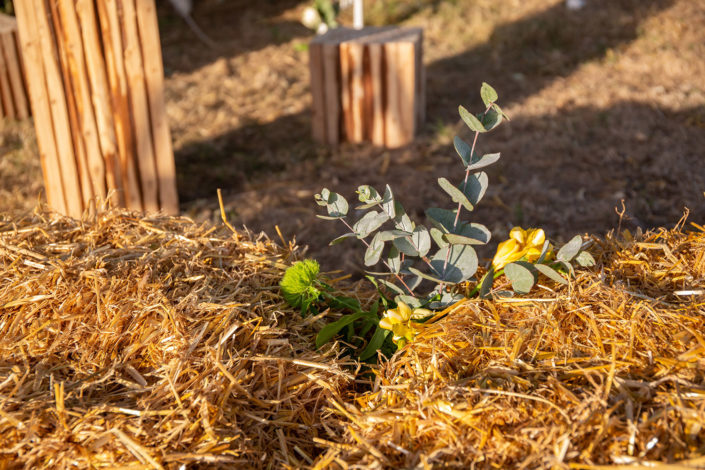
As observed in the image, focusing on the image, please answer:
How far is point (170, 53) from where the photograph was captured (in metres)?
5.88

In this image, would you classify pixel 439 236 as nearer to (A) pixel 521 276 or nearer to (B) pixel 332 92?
(A) pixel 521 276

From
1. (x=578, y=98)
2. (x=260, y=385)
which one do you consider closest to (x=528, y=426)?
(x=260, y=385)

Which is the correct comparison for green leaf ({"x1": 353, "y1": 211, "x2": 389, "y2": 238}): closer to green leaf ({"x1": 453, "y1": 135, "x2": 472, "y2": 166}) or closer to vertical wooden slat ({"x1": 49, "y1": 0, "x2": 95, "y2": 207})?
green leaf ({"x1": 453, "y1": 135, "x2": 472, "y2": 166})

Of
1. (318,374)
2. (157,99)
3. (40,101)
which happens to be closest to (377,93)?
(157,99)

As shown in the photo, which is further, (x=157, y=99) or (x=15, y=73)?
(x=15, y=73)

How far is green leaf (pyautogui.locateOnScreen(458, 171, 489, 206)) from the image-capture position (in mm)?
1330

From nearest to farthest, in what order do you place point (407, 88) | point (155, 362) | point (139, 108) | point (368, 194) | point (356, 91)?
point (155, 362) < point (368, 194) < point (139, 108) < point (407, 88) < point (356, 91)

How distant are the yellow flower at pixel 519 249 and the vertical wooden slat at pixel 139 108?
192cm

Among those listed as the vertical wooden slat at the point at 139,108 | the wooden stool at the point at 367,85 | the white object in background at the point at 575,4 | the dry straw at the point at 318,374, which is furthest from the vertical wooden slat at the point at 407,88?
the white object in background at the point at 575,4

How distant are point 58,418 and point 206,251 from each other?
587 mm

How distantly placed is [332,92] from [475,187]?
2649mm

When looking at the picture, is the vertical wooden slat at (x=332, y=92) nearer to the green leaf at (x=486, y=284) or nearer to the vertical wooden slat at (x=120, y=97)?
the vertical wooden slat at (x=120, y=97)

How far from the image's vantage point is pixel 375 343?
4.41 ft

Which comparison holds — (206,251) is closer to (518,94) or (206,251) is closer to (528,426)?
(528,426)
